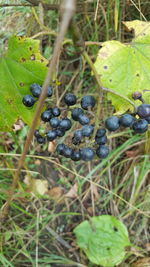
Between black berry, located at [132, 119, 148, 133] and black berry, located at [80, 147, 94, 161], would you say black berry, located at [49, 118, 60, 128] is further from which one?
black berry, located at [132, 119, 148, 133]

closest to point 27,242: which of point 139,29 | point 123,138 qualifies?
point 123,138

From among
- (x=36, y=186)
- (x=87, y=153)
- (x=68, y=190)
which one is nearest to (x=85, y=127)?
(x=87, y=153)

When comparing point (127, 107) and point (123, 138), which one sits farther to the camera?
point (123, 138)

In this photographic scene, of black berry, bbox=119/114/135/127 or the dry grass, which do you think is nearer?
black berry, bbox=119/114/135/127

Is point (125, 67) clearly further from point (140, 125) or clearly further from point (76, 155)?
point (76, 155)

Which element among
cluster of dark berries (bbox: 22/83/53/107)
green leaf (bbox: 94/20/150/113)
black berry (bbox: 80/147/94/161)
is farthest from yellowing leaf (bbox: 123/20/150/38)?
black berry (bbox: 80/147/94/161)

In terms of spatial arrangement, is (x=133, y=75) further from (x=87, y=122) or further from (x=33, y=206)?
(x=33, y=206)

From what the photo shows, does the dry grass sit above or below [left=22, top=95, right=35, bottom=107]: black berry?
below
